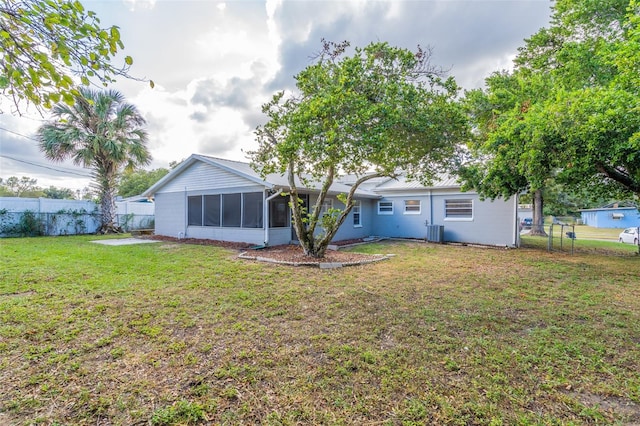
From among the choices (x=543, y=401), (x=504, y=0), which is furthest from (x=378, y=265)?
(x=504, y=0)

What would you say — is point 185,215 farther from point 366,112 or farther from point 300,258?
point 366,112

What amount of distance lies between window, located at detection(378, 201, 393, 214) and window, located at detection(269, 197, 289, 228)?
610 cm

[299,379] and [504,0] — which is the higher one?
[504,0]

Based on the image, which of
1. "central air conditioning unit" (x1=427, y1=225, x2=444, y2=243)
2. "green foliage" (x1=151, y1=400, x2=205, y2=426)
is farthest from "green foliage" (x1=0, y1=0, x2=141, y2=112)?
"central air conditioning unit" (x1=427, y1=225, x2=444, y2=243)

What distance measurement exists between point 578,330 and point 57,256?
39.3ft

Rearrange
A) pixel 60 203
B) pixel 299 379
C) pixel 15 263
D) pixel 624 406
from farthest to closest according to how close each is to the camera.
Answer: pixel 60 203
pixel 15 263
pixel 299 379
pixel 624 406

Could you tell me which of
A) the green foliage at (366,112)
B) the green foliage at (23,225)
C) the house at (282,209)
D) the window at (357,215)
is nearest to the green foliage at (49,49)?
the green foliage at (366,112)

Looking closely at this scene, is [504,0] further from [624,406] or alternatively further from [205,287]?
[205,287]

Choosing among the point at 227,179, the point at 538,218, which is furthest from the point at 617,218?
the point at 227,179

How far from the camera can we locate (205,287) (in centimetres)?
577

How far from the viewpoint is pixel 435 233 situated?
45.7 ft

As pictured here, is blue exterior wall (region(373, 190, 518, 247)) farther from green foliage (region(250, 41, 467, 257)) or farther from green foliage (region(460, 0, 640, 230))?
green foliage (region(250, 41, 467, 257))

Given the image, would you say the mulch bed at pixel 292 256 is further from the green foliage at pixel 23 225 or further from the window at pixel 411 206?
the green foliage at pixel 23 225

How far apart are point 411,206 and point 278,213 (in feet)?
23.7
